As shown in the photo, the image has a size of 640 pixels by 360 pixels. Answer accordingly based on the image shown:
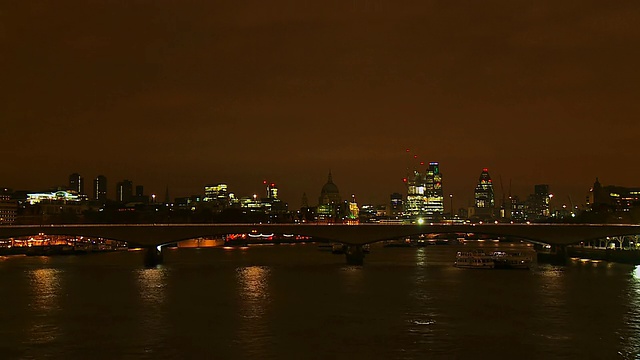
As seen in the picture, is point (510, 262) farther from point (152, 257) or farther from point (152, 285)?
point (152, 285)

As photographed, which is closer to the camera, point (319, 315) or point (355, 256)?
point (319, 315)

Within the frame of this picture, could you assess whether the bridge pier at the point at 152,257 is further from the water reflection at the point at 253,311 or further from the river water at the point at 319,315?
the water reflection at the point at 253,311

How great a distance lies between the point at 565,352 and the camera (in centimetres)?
3631

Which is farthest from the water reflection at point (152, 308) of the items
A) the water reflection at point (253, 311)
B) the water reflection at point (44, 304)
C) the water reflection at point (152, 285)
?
the water reflection at point (44, 304)

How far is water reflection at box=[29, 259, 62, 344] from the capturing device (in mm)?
41062

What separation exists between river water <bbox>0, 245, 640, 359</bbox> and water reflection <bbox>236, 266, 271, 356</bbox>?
86mm

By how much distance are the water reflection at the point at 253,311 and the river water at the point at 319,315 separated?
3.4 inches

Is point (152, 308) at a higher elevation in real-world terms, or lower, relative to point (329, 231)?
lower

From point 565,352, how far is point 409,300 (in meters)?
18.2

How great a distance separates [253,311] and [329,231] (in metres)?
44.2

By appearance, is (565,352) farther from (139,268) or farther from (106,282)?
(139,268)

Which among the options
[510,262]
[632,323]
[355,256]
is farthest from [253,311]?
[510,262]

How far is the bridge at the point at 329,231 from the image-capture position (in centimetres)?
9231

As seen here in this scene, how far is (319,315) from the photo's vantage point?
47.2m
